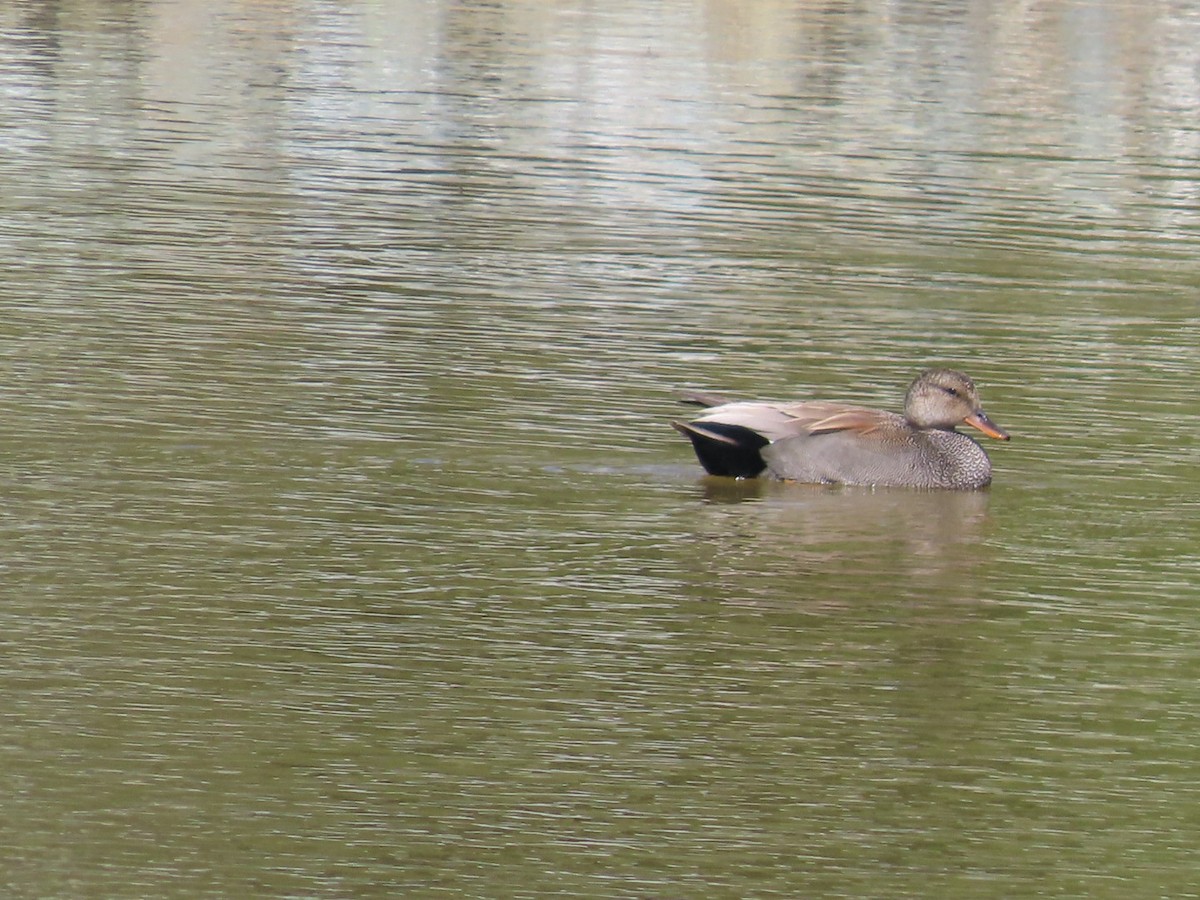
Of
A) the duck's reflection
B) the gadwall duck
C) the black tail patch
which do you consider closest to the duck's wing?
the gadwall duck

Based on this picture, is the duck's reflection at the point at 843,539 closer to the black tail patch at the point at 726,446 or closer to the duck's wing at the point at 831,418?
the black tail patch at the point at 726,446

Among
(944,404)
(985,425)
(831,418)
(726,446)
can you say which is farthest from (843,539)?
(985,425)

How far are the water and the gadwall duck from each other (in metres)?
0.16

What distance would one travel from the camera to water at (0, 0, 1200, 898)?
8.41 m

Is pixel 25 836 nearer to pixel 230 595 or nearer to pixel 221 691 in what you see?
pixel 221 691

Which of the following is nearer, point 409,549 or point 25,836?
point 25,836

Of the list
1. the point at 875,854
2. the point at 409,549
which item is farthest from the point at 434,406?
the point at 875,854

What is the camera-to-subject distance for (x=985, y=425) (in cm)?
1412

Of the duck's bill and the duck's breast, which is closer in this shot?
the duck's breast

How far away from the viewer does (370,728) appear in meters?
9.19

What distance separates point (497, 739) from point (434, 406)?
5.71 meters

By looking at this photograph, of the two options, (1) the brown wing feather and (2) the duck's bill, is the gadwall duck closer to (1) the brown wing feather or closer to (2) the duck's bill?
(1) the brown wing feather

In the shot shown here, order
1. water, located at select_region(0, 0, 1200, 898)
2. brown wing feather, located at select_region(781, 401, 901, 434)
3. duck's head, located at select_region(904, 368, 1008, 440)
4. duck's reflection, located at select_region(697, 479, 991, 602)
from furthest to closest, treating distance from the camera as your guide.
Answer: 1. duck's head, located at select_region(904, 368, 1008, 440)
2. brown wing feather, located at select_region(781, 401, 901, 434)
3. duck's reflection, located at select_region(697, 479, 991, 602)
4. water, located at select_region(0, 0, 1200, 898)

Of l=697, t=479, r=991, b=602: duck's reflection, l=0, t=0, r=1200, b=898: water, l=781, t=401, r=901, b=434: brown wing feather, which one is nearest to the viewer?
l=0, t=0, r=1200, b=898: water
